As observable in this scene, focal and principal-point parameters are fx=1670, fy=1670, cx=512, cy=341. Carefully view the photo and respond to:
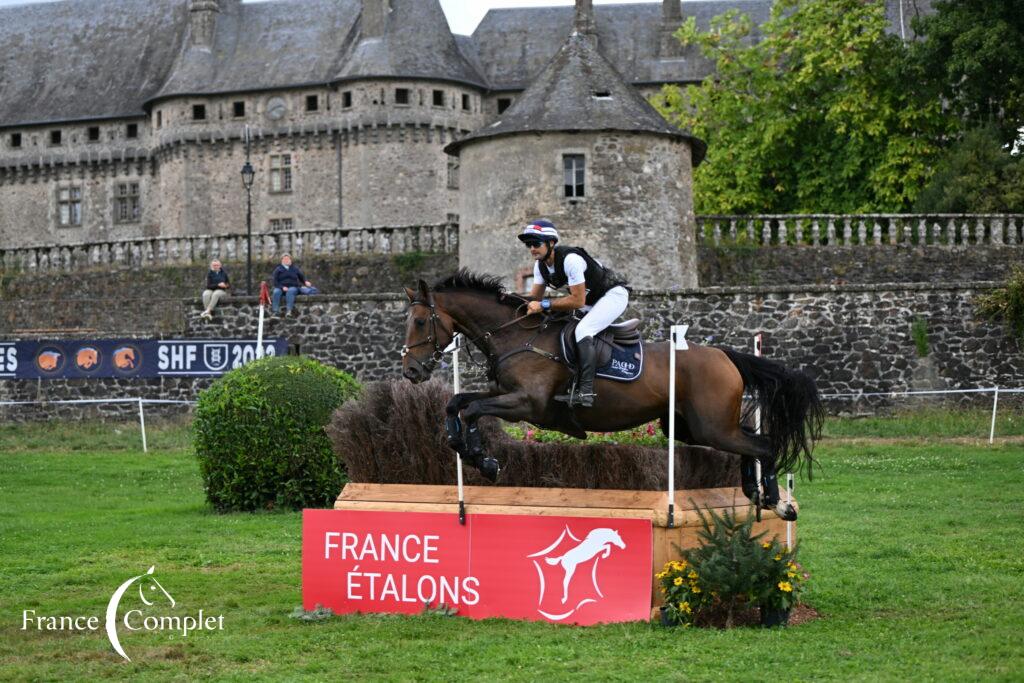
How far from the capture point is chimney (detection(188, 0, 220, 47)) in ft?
238

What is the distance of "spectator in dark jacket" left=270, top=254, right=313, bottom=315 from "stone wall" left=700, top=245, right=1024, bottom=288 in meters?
12.3

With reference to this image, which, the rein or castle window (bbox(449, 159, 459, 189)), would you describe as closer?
the rein

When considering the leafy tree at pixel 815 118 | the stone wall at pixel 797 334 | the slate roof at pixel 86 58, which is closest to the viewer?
the stone wall at pixel 797 334

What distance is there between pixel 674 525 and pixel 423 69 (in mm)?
57357

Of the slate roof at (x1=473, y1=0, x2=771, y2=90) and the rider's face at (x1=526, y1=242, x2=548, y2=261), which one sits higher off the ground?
the slate roof at (x1=473, y1=0, x2=771, y2=90)

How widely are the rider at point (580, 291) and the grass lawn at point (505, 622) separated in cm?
204

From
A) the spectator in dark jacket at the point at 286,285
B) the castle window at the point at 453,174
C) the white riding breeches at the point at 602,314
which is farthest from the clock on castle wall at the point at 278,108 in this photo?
the white riding breeches at the point at 602,314

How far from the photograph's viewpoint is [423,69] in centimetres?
6862

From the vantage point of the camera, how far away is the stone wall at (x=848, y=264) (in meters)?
45.9

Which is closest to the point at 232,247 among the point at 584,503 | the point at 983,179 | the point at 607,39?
the point at 983,179

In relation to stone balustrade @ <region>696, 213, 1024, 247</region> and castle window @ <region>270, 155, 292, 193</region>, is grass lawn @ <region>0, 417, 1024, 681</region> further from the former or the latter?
castle window @ <region>270, 155, 292, 193</region>

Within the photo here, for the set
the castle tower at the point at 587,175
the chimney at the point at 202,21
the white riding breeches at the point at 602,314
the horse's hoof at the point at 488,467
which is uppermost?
the chimney at the point at 202,21

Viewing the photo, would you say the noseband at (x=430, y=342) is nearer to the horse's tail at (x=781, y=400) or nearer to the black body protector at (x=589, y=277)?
the black body protector at (x=589, y=277)

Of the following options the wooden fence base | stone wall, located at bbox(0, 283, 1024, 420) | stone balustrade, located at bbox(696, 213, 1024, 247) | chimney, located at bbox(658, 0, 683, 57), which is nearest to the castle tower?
stone wall, located at bbox(0, 283, 1024, 420)
